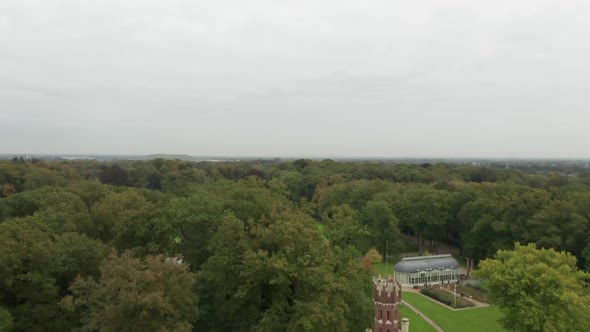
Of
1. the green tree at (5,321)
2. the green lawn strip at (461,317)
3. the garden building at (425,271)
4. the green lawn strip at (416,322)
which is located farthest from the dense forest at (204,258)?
the green lawn strip at (461,317)

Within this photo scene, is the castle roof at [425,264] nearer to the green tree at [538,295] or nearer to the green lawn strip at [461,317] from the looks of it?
the green lawn strip at [461,317]

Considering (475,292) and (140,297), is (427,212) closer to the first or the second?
(475,292)

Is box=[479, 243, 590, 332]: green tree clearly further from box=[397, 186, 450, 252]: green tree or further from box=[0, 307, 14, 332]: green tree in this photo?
box=[0, 307, 14, 332]: green tree

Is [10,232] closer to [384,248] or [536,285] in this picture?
[536,285]

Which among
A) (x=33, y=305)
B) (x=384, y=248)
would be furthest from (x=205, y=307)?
(x=384, y=248)

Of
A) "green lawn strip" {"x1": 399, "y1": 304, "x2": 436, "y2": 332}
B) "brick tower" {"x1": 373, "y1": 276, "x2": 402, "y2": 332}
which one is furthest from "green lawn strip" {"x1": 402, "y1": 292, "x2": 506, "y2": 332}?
"brick tower" {"x1": 373, "y1": 276, "x2": 402, "y2": 332}
